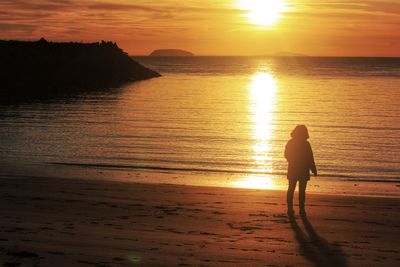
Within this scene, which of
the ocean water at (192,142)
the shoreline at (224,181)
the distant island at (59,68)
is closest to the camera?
the shoreline at (224,181)

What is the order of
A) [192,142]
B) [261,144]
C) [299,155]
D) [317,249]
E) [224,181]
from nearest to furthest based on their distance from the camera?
[317,249], [299,155], [224,181], [261,144], [192,142]

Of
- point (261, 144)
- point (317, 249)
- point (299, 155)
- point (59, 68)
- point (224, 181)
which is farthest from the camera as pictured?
point (59, 68)

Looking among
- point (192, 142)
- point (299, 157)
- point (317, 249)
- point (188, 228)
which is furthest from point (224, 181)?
point (192, 142)

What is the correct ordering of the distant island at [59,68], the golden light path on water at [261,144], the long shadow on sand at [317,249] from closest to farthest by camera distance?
the long shadow on sand at [317,249]
the golden light path on water at [261,144]
the distant island at [59,68]

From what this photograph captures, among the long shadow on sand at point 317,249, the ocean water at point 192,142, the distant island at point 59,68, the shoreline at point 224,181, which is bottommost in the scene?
the shoreline at point 224,181

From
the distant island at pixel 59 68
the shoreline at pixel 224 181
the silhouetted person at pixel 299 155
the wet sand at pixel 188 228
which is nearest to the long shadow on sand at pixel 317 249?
the wet sand at pixel 188 228

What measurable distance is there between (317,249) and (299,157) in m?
3.12

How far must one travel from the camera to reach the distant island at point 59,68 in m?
79.4

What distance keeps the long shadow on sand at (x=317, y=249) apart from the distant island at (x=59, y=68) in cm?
6066

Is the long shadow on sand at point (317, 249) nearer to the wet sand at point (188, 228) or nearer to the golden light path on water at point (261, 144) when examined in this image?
the wet sand at point (188, 228)

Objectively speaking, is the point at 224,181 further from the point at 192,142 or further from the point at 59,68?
the point at 59,68

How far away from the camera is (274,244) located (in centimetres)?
1065

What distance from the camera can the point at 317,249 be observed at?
10.4 metres

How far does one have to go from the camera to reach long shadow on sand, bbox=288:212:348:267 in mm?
9672
